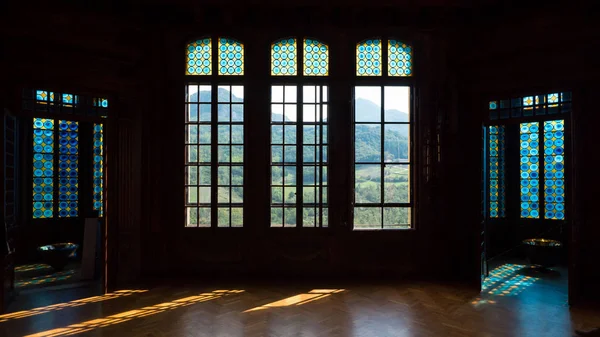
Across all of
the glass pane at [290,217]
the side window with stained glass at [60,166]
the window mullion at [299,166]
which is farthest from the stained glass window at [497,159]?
the side window with stained glass at [60,166]

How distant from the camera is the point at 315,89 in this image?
5.35 m

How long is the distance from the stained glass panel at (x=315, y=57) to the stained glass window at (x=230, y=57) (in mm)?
921

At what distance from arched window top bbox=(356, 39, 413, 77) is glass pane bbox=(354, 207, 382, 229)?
193cm

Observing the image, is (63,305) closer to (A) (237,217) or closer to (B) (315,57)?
(A) (237,217)

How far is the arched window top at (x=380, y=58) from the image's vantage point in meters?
5.35

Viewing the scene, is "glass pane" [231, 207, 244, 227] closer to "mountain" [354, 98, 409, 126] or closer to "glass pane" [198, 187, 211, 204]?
"glass pane" [198, 187, 211, 204]

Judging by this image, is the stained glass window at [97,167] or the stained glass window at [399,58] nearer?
the stained glass window at [399,58]

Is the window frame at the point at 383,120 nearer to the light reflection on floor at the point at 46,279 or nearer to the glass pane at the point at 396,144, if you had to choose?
the glass pane at the point at 396,144

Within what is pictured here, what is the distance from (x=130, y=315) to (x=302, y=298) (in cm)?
184

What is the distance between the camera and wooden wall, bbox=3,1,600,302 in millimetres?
4797

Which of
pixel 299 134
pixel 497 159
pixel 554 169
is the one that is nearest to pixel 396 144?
pixel 299 134

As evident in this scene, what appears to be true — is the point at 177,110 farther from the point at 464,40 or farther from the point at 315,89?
the point at 464,40

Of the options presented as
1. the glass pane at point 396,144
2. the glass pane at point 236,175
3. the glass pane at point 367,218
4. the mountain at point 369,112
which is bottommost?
the glass pane at point 367,218

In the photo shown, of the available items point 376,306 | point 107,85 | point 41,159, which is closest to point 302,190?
point 376,306
